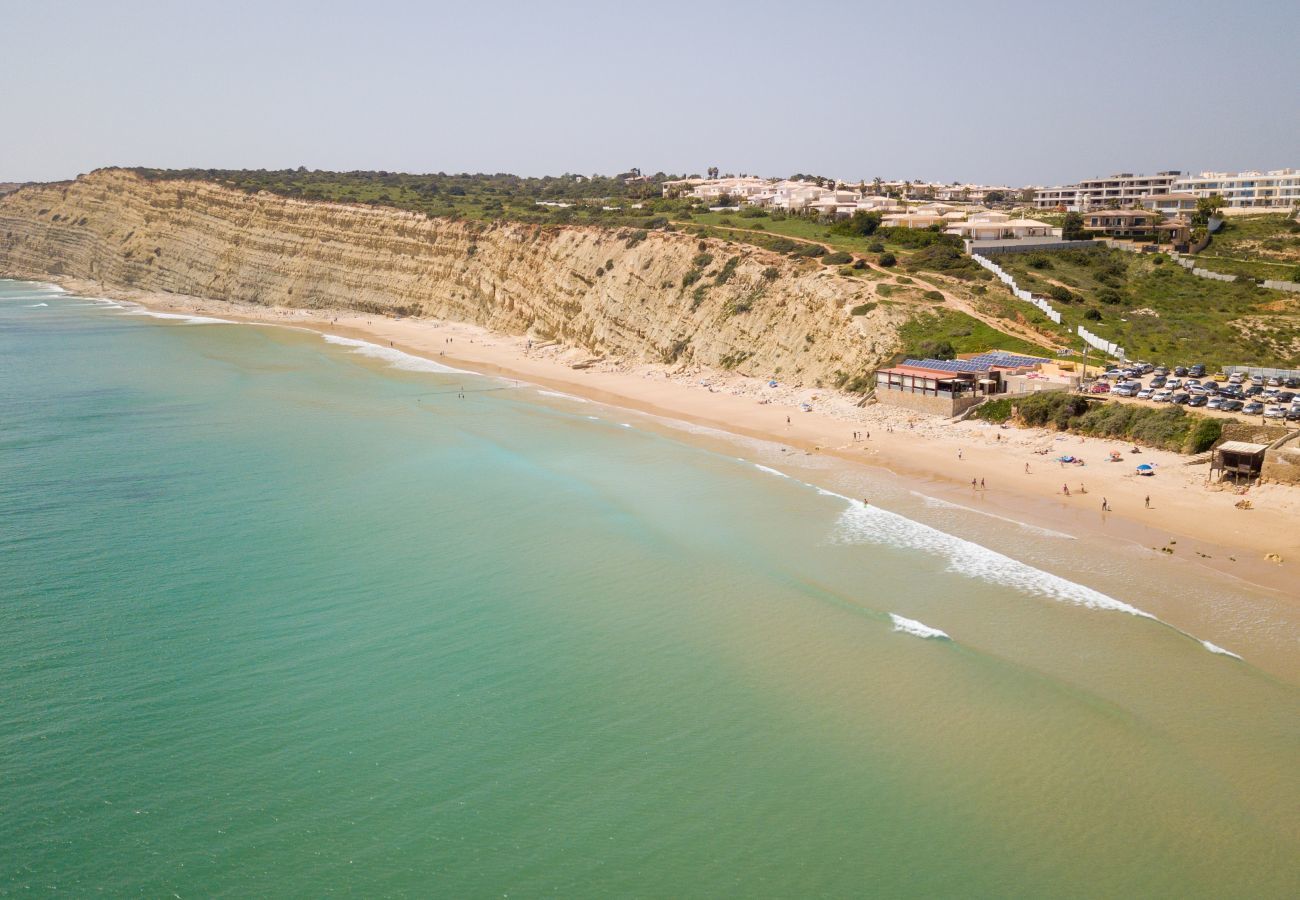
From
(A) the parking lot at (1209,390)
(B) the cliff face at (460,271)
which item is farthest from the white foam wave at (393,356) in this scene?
(A) the parking lot at (1209,390)

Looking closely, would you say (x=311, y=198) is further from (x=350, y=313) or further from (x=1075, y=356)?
(x=1075, y=356)

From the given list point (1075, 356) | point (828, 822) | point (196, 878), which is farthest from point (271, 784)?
point (1075, 356)

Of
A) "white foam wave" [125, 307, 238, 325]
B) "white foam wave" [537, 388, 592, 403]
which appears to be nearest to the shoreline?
"white foam wave" [537, 388, 592, 403]

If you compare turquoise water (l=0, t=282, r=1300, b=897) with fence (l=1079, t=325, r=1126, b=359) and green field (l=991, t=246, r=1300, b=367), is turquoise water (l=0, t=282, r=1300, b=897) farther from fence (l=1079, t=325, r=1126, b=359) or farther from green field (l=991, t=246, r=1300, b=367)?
green field (l=991, t=246, r=1300, b=367)

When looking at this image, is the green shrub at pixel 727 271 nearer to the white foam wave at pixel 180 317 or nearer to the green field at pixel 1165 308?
the green field at pixel 1165 308

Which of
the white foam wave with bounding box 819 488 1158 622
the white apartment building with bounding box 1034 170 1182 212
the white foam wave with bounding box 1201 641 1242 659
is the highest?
the white apartment building with bounding box 1034 170 1182 212

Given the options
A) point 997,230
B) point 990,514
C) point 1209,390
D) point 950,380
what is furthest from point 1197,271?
point 990,514
